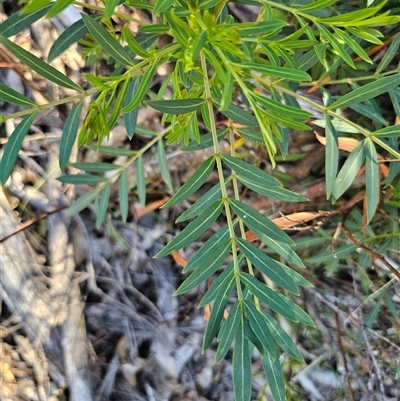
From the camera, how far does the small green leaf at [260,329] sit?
944mm

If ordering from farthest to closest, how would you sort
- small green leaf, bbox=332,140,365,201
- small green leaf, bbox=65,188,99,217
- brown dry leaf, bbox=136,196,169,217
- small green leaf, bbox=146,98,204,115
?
brown dry leaf, bbox=136,196,169,217, small green leaf, bbox=65,188,99,217, small green leaf, bbox=332,140,365,201, small green leaf, bbox=146,98,204,115

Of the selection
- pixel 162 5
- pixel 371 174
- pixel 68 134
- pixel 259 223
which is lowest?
pixel 371 174

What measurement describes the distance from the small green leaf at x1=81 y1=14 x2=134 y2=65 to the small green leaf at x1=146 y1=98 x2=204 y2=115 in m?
0.11

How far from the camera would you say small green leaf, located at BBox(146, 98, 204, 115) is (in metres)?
0.93

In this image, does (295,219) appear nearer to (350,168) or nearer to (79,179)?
(350,168)

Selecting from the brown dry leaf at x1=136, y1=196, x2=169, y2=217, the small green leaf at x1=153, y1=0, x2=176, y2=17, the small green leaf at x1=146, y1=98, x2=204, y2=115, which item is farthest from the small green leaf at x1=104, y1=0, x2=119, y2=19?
the brown dry leaf at x1=136, y1=196, x2=169, y2=217

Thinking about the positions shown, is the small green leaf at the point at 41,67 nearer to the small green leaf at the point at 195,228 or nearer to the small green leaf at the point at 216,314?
the small green leaf at the point at 195,228

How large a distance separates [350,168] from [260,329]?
448mm

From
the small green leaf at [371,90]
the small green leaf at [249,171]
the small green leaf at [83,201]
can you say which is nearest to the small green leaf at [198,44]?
the small green leaf at [249,171]

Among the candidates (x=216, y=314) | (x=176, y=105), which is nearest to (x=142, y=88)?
(x=176, y=105)

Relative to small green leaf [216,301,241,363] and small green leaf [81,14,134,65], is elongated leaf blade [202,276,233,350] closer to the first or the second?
small green leaf [216,301,241,363]

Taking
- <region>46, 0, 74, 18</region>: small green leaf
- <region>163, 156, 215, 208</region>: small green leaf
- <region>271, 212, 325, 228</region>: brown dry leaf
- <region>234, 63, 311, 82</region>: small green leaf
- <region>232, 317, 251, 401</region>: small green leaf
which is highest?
<region>46, 0, 74, 18</region>: small green leaf

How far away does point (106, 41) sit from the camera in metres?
0.93

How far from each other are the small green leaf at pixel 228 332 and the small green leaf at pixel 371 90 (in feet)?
1.52
